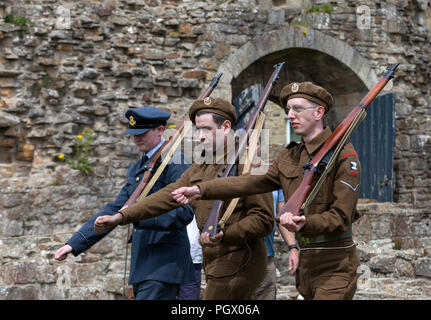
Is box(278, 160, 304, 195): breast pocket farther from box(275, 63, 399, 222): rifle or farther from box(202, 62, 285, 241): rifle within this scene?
box(202, 62, 285, 241): rifle

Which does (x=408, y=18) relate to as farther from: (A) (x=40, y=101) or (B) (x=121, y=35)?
(A) (x=40, y=101)

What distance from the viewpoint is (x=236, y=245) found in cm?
350

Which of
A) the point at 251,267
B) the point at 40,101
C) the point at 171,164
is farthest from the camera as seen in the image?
the point at 40,101

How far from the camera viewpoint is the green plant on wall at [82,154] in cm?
839

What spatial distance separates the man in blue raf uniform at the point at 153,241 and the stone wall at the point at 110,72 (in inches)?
122

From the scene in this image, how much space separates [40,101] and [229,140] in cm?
524

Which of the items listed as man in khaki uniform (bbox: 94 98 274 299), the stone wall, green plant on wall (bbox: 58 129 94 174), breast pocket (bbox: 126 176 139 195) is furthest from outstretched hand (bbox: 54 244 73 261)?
green plant on wall (bbox: 58 129 94 174)

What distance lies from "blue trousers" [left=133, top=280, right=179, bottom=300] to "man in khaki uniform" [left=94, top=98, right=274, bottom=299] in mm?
384

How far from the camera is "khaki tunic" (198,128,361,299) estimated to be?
292cm

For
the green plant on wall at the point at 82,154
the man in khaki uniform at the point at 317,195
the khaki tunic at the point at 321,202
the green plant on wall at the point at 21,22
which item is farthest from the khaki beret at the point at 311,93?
the green plant on wall at the point at 21,22

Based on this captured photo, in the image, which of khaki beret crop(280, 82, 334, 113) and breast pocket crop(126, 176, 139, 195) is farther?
breast pocket crop(126, 176, 139, 195)

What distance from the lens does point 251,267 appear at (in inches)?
139

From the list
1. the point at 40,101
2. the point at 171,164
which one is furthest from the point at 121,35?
the point at 171,164
